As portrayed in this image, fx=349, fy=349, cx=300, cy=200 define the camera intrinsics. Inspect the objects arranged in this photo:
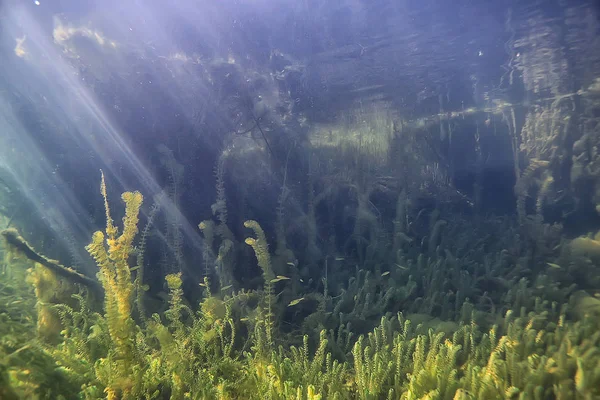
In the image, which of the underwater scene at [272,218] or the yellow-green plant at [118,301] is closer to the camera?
the yellow-green plant at [118,301]

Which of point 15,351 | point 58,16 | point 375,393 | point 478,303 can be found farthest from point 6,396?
point 58,16

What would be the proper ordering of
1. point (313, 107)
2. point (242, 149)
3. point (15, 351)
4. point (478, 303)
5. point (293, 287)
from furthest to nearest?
point (313, 107), point (242, 149), point (293, 287), point (478, 303), point (15, 351)

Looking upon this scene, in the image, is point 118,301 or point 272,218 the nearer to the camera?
point 118,301

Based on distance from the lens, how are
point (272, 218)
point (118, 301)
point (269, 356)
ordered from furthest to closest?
1. point (272, 218)
2. point (269, 356)
3. point (118, 301)

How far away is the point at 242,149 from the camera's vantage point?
8.20 m

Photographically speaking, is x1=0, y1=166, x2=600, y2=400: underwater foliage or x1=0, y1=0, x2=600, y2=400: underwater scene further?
x1=0, y1=0, x2=600, y2=400: underwater scene

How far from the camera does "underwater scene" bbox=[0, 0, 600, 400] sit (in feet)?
10.6

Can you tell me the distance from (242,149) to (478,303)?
570 cm

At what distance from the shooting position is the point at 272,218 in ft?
25.7

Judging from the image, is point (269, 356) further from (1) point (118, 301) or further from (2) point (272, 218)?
(2) point (272, 218)

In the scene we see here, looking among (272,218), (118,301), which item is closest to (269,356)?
(118,301)

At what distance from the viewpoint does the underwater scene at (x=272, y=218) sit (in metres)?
3.23

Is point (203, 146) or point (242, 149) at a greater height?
point (203, 146)

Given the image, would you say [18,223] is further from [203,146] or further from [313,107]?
[313,107]
